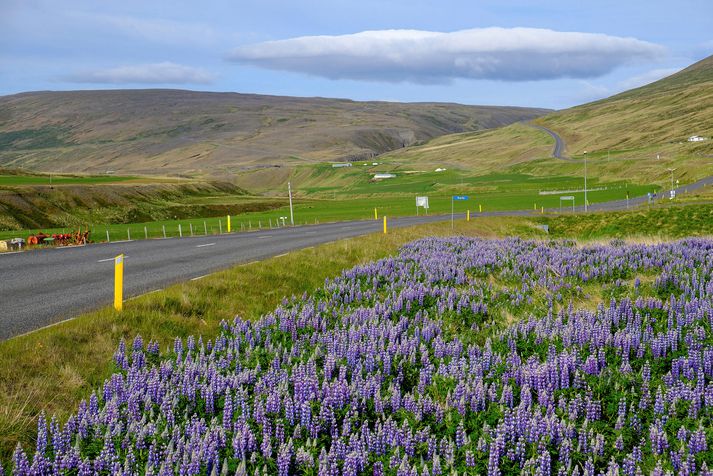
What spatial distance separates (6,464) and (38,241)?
30.7 meters

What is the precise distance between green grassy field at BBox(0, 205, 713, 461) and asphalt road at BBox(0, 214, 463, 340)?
5.26 feet

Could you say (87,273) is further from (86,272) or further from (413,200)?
(413,200)

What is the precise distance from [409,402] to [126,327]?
19.7 ft

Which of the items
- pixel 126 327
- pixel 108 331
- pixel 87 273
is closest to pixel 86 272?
pixel 87 273

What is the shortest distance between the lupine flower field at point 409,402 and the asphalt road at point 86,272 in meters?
4.39

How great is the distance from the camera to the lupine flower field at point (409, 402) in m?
5.66

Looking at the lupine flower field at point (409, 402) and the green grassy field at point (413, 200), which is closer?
the lupine flower field at point (409, 402)

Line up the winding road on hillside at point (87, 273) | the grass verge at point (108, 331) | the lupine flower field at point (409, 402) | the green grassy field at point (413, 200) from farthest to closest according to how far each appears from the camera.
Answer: the green grassy field at point (413, 200) < the winding road on hillside at point (87, 273) < the grass verge at point (108, 331) < the lupine flower field at point (409, 402)

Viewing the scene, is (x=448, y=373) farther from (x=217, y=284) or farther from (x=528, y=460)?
(x=217, y=284)

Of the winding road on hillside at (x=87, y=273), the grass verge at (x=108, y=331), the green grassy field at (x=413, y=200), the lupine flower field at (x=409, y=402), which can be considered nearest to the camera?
the lupine flower field at (x=409, y=402)

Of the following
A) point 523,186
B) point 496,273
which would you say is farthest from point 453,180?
point 496,273

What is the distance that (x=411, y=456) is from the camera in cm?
573

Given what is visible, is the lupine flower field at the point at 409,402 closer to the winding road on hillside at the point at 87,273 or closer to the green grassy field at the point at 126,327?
the green grassy field at the point at 126,327

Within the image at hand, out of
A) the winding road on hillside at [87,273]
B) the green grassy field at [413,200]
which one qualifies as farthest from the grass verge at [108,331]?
the green grassy field at [413,200]
